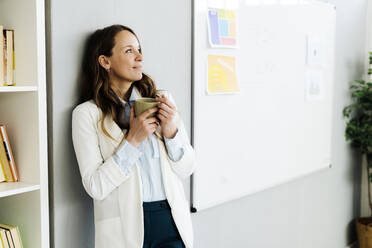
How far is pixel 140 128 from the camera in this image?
1540 millimetres

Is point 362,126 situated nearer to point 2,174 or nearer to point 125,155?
point 125,155

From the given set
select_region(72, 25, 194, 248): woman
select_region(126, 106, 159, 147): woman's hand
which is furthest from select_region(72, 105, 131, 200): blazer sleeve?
select_region(126, 106, 159, 147): woman's hand

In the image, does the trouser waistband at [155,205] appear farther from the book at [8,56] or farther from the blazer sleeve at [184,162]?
the book at [8,56]

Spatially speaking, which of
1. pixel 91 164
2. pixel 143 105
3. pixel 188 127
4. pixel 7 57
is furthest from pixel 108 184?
pixel 188 127

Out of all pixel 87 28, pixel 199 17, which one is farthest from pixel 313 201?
pixel 87 28

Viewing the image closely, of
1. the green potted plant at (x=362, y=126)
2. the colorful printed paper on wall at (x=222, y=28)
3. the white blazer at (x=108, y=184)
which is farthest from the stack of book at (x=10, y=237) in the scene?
the green potted plant at (x=362, y=126)

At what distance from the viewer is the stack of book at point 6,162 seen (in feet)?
4.97

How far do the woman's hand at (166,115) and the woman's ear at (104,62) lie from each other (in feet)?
0.79

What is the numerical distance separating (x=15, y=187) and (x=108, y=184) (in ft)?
0.99

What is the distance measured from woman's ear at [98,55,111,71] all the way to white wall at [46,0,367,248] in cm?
8

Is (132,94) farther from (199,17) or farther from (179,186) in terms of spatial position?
(199,17)

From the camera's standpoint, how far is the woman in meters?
1.54

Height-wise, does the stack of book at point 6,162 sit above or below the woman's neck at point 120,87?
below

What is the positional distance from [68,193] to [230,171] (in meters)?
1.00
